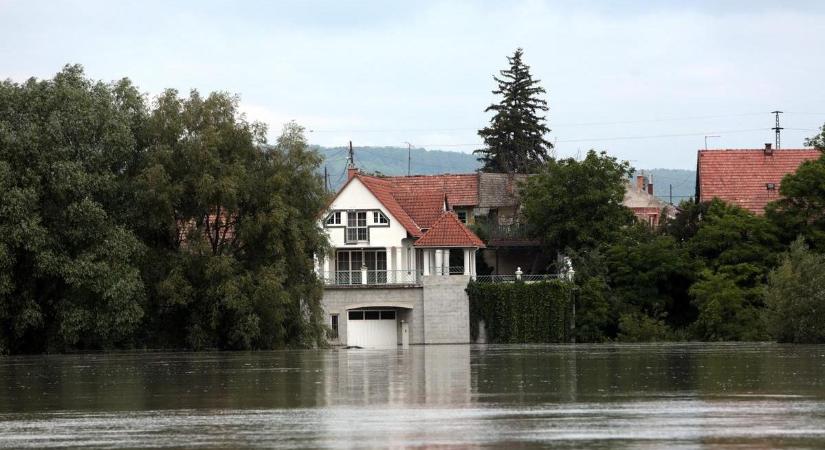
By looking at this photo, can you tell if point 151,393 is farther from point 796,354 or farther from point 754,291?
point 754,291

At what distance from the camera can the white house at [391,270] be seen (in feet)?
245

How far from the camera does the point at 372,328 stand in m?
76.8

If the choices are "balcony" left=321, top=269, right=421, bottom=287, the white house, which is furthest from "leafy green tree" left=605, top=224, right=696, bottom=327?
"balcony" left=321, top=269, right=421, bottom=287

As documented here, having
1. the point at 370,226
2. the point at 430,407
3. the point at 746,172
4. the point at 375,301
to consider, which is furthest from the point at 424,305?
the point at 430,407

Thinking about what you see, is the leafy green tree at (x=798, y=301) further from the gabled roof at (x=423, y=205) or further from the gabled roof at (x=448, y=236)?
the gabled roof at (x=423, y=205)

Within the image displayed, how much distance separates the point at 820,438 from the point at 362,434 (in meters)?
5.14

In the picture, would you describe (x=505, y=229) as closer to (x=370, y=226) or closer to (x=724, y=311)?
(x=370, y=226)

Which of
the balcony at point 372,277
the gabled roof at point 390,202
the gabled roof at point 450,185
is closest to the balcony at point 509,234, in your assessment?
the gabled roof at point 450,185

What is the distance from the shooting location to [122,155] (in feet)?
190

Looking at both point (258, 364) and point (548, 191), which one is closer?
point (258, 364)

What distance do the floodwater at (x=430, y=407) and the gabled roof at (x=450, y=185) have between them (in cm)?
5421

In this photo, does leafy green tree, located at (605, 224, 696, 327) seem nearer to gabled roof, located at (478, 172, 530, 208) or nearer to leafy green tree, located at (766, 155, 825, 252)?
leafy green tree, located at (766, 155, 825, 252)

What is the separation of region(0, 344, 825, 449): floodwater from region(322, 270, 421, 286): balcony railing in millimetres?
40909

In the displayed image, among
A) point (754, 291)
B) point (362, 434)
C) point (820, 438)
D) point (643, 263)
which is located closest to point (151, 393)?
point (362, 434)
